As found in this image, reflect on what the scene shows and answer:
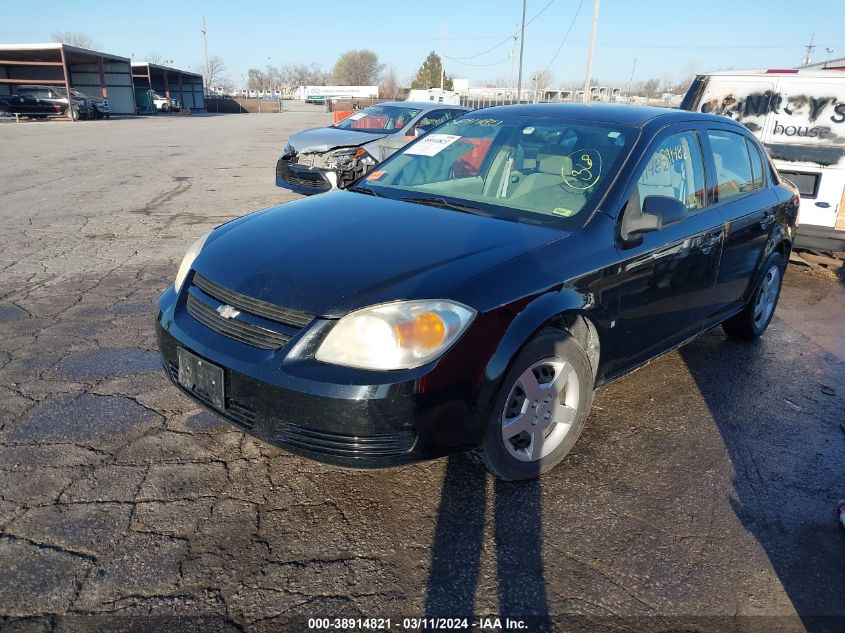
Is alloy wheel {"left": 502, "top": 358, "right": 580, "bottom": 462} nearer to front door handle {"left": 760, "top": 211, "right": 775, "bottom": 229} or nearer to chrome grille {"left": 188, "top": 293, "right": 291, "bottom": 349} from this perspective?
chrome grille {"left": 188, "top": 293, "right": 291, "bottom": 349}

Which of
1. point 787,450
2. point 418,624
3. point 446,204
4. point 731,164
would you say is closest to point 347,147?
point 731,164

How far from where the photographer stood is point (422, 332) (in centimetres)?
236

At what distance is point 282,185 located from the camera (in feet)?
31.1

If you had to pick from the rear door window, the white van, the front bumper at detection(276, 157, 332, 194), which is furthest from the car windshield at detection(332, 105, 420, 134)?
the rear door window

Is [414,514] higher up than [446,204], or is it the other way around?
[446,204]

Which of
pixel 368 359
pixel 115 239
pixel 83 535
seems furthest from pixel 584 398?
pixel 115 239

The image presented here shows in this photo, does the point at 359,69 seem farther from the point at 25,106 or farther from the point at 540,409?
the point at 540,409

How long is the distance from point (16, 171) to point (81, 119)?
1041 inches

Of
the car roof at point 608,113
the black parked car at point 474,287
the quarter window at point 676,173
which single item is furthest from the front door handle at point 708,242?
the car roof at point 608,113

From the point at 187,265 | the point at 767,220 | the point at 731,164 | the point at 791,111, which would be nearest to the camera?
the point at 187,265

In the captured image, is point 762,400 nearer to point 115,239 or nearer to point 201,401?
point 201,401

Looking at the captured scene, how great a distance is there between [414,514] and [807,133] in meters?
5.89

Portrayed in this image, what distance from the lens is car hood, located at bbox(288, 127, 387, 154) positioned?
9805mm

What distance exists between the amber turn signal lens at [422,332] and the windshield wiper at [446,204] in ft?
3.31
